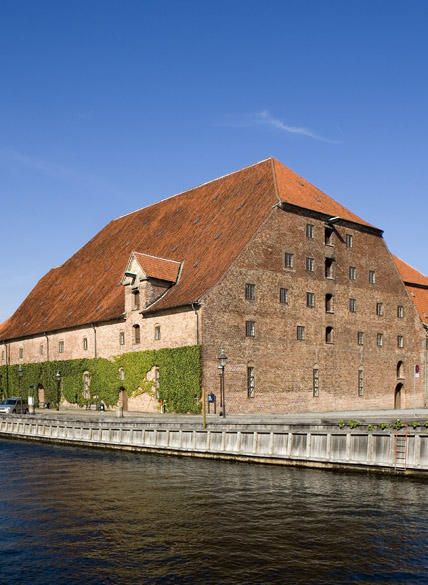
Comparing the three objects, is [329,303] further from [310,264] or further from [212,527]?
[212,527]

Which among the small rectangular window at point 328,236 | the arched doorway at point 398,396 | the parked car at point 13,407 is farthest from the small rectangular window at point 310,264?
the parked car at point 13,407

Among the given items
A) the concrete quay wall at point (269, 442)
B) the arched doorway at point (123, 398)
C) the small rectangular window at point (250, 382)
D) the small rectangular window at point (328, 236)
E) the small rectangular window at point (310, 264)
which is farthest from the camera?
the small rectangular window at point (328, 236)

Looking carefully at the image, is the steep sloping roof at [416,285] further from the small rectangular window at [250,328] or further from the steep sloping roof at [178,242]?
the small rectangular window at [250,328]

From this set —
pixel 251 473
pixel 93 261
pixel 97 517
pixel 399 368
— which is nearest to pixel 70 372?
pixel 93 261

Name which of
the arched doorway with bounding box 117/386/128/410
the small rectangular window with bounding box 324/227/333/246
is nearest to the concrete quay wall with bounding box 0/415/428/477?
the arched doorway with bounding box 117/386/128/410

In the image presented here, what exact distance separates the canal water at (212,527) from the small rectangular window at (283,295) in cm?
2080

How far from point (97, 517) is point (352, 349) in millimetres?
36326

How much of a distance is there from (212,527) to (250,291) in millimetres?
28804

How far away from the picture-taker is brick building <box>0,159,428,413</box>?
4659 centimetres

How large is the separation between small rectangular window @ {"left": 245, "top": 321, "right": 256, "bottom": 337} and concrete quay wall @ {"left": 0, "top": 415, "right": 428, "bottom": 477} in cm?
1185

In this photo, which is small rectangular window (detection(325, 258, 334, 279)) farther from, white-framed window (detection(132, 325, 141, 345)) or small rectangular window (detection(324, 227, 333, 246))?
white-framed window (detection(132, 325, 141, 345))

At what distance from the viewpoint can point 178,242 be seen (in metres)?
55.9

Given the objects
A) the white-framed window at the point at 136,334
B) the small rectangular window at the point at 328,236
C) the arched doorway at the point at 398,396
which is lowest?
the arched doorway at the point at 398,396

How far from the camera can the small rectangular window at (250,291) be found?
47.2 metres
